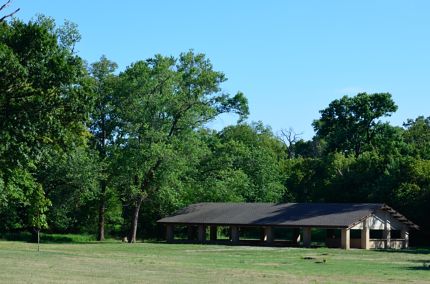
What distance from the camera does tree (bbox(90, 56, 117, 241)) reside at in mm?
71062

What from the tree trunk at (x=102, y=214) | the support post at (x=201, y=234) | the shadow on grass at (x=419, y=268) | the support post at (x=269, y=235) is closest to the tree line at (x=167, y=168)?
the tree trunk at (x=102, y=214)

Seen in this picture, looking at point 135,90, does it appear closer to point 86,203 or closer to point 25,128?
point 86,203

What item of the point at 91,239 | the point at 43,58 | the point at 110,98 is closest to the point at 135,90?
the point at 110,98

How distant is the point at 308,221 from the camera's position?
66.4 meters

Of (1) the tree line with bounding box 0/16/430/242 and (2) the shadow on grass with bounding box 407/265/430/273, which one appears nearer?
(2) the shadow on grass with bounding box 407/265/430/273

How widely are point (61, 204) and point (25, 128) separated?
37662 mm

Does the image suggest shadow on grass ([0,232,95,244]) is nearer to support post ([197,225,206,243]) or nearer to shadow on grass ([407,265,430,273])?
support post ([197,225,206,243])

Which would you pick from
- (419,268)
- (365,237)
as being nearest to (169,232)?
(365,237)

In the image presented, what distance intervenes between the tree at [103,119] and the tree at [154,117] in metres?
1.25

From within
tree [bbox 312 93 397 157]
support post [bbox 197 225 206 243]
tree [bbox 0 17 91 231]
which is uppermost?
tree [bbox 312 93 397 157]

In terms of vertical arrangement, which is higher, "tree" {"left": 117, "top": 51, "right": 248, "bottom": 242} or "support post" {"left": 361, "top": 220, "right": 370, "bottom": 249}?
"tree" {"left": 117, "top": 51, "right": 248, "bottom": 242}

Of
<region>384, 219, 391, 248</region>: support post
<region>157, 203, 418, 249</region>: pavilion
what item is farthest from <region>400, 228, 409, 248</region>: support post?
<region>384, 219, 391, 248</region>: support post

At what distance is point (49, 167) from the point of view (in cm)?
6788

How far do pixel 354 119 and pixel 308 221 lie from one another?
3730 centimetres
